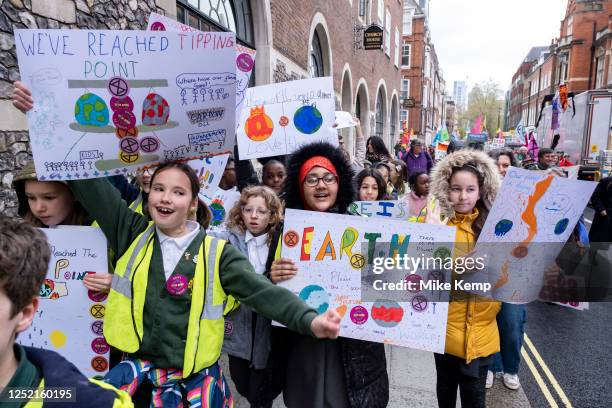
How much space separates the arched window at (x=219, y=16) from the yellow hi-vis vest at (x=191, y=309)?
16.4 ft

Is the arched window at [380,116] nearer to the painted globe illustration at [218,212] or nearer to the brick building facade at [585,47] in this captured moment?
the brick building facade at [585,47]

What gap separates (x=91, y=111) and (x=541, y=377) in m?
3.94

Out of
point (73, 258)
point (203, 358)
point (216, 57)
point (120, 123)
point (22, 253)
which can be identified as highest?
point (216, 57)

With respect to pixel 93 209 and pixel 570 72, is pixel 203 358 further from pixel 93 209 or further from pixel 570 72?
pixel 570 72

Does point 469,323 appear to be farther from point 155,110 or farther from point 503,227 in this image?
point 155,110

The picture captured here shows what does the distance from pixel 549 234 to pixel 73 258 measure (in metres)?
2.41

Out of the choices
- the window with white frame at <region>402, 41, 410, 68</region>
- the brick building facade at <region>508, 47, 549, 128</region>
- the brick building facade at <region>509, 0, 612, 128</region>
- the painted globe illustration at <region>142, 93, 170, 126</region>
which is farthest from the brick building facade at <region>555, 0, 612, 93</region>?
the painted globe illustration at <region>142, 93, 170, 126</region>

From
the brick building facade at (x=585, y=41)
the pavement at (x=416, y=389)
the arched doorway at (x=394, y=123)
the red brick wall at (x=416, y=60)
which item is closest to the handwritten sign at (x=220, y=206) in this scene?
the pavement at (x=416, y=389)

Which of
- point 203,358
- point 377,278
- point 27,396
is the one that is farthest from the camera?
point 377,278

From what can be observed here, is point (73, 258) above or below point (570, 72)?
below

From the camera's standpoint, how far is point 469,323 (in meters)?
2.24

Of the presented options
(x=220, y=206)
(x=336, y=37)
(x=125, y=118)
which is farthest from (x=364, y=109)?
(x=125, y=118)

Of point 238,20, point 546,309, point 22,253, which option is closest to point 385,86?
point 238,20

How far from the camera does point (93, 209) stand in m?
1.79
